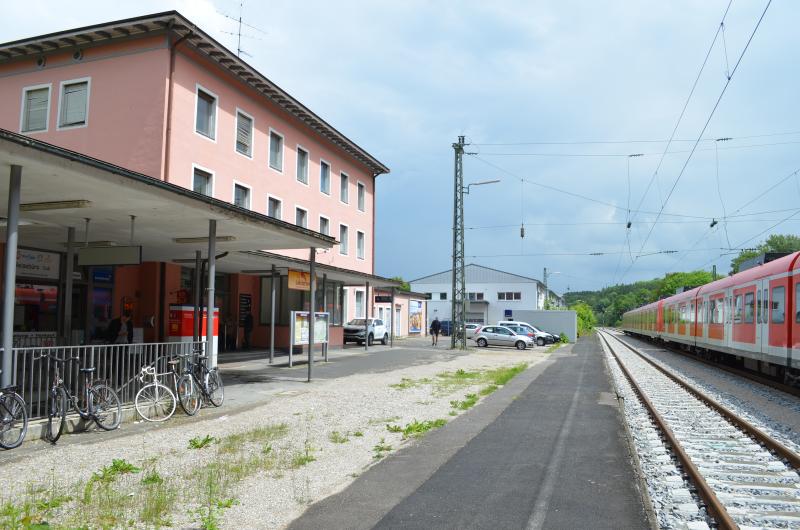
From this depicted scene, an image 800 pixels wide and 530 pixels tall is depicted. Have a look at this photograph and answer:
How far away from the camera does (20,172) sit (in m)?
7.79

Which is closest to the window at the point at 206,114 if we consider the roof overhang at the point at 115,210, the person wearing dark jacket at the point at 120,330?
the roof overhang at the point at 115,210

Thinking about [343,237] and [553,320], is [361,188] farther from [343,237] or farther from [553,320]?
[553,320]

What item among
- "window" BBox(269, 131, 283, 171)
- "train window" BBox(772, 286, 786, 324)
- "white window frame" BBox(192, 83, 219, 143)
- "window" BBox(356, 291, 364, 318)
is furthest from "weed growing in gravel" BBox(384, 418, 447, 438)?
"window" BBox(356, 291, 364, 318)

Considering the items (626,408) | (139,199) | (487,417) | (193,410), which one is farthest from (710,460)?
(139,199)

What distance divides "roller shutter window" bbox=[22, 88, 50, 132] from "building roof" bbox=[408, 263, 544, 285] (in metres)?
61.0

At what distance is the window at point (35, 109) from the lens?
21953mm

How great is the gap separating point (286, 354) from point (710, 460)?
748 inches

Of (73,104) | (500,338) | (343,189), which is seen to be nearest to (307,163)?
(343,189)

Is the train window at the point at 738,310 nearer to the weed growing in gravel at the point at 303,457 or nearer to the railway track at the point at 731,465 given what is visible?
the railway track at the point at 731,465

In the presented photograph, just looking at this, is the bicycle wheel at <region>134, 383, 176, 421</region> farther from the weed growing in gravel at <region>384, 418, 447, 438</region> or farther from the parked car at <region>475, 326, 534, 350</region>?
the parked car at <region>475, 326, 534, 350</region>

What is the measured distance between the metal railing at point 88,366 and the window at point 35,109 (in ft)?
50.5

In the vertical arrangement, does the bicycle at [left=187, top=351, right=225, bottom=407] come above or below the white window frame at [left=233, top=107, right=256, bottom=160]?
below

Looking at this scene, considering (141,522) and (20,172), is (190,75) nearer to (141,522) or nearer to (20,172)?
(20,172)

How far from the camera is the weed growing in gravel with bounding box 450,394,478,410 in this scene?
38.3ft
